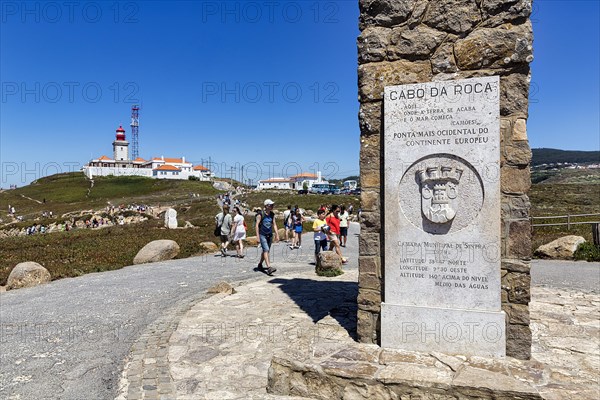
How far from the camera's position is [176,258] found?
1529 centimetres

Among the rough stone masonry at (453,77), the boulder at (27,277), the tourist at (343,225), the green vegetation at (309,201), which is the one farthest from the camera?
the green vegetation at (309,201)

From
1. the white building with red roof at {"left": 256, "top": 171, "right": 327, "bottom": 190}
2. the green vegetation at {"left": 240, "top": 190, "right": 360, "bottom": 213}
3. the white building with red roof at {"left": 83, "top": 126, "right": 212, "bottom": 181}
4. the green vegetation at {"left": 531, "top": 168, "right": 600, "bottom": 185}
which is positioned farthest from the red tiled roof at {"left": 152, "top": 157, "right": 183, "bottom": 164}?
the green vegetation at {"left": 531, "top": 168, "right": 600, "bottom": 185}

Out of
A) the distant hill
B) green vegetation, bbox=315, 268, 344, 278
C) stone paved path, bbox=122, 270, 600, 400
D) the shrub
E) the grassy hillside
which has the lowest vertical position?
stone paved path, bbox=122, 270, 600, 400

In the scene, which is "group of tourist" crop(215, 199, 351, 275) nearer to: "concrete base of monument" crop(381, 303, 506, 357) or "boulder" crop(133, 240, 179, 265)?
"boulder" crop(133, 240, 179, 265)

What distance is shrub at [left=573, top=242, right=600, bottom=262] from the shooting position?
12690mm

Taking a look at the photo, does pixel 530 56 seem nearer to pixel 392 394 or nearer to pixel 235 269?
pixel 392 394

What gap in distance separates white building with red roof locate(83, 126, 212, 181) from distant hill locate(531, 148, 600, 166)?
12501cm

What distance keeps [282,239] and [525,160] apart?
55.1 feet

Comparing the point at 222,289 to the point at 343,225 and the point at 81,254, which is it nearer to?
the point at 343,225

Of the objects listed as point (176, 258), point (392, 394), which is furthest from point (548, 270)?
point (176, 258)

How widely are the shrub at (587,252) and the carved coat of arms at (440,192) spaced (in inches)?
434

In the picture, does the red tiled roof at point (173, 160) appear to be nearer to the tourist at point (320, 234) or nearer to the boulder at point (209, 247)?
the boulder at point (209, 247)

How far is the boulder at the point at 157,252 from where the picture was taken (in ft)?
47.9

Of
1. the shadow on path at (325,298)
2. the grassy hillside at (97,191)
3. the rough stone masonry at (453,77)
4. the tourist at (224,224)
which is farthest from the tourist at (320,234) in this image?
the grassy hillside at (97,191)
